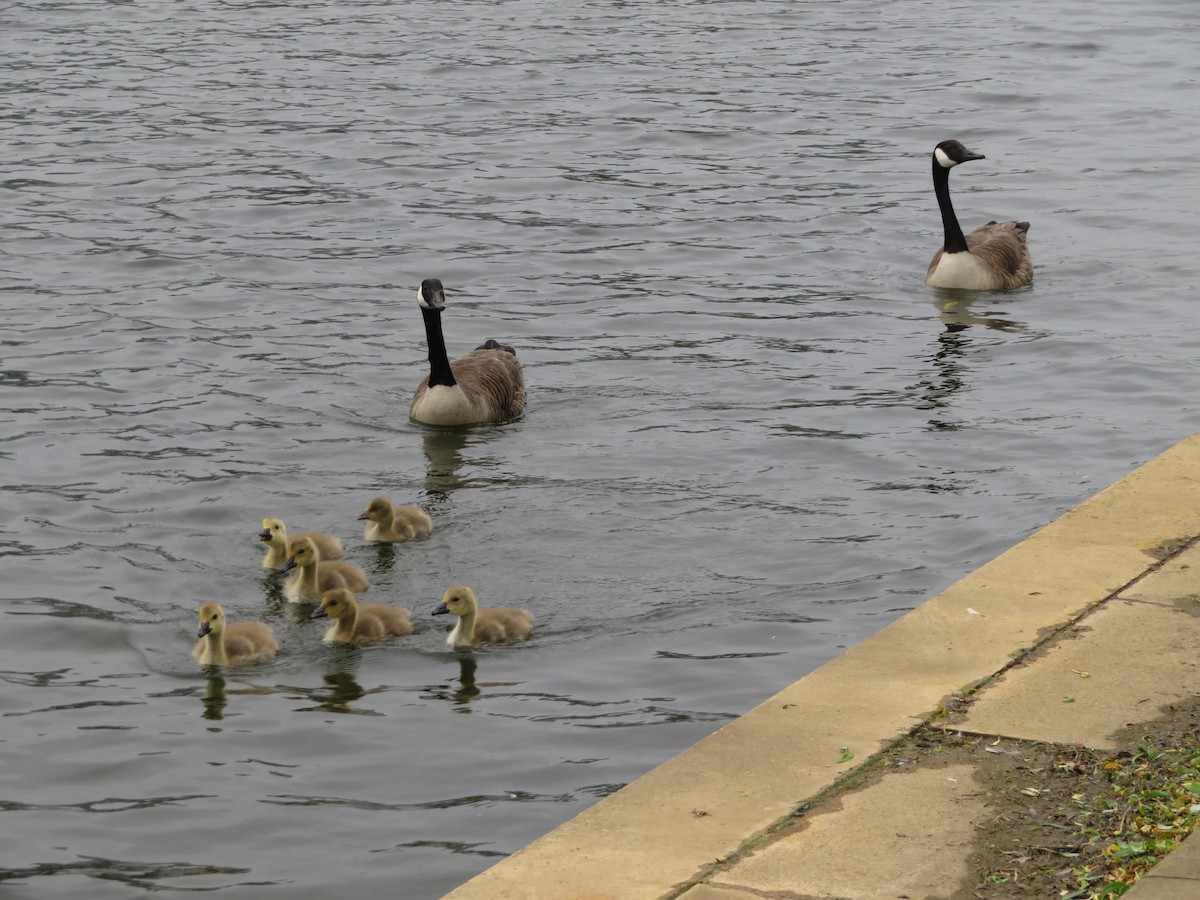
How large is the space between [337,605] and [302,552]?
602mm

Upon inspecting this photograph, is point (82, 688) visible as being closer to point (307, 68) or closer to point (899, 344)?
point (899, 344)

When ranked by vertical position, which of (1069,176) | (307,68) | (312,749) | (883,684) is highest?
(307,68)

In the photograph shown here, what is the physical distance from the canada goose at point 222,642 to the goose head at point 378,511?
57.1 inches

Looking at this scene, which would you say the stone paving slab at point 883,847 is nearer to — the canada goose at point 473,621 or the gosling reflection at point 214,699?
the canada goose at point 473,621

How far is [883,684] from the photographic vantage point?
6500mm

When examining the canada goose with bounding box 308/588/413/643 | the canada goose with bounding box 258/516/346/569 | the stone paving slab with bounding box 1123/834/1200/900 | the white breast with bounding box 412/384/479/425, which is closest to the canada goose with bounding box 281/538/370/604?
the canada goose with bounding box 258/516/346/569

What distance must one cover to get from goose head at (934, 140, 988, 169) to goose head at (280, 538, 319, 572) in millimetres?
9170

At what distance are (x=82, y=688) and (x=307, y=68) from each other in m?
18.5

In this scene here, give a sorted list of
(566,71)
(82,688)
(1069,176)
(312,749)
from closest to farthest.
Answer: (312,749)
(82,688)
(1069,176)
(566,71)

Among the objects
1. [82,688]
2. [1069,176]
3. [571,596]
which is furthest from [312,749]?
[1069,176]

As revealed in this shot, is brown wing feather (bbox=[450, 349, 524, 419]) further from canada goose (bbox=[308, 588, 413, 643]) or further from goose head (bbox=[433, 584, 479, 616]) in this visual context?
goose head (bbox=[433, 584, 479, 616])

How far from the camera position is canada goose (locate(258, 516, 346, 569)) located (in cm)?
948

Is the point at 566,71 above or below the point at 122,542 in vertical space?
above

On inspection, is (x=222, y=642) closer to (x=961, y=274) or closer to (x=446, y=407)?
(x=446, y=407)
